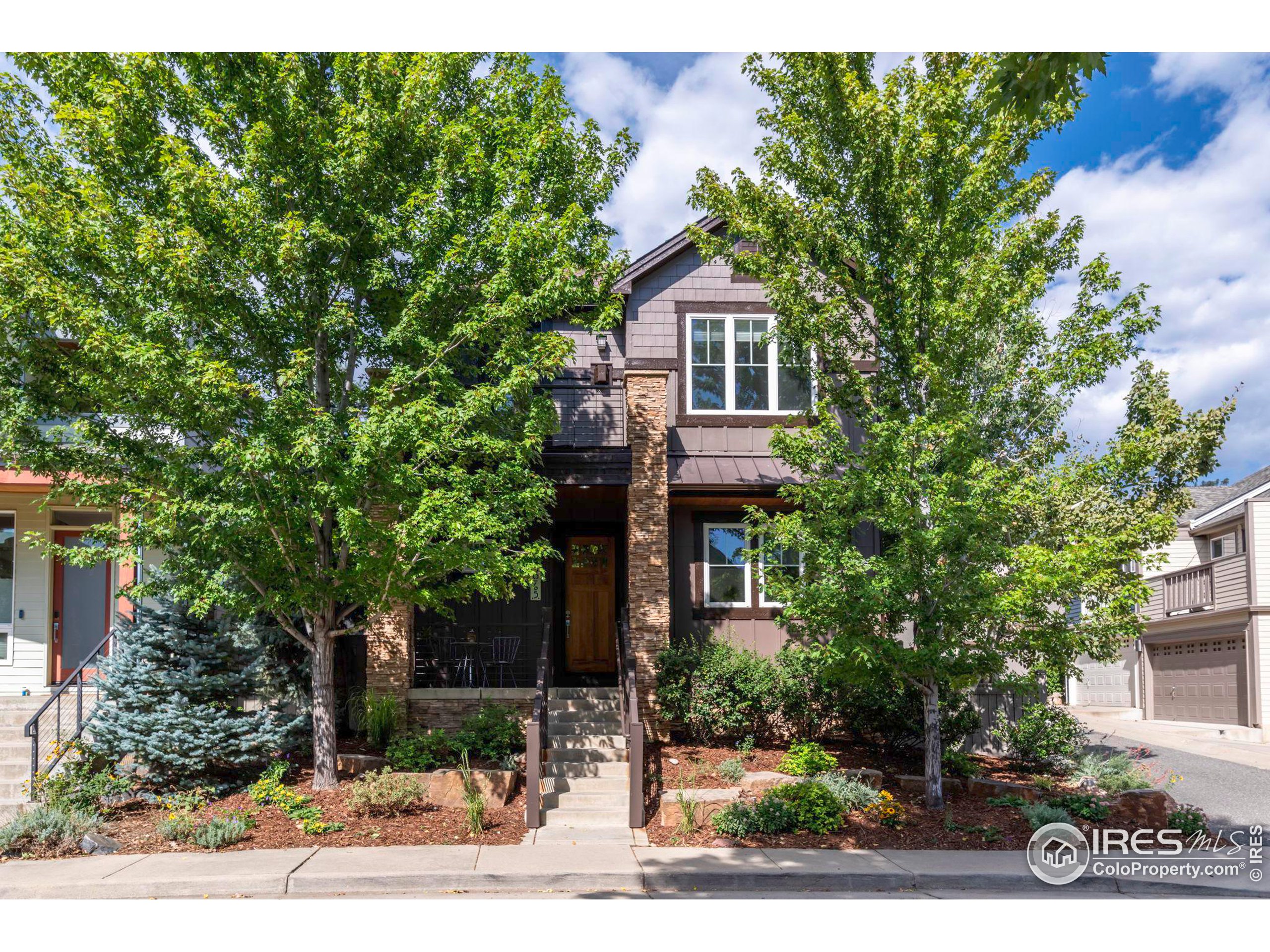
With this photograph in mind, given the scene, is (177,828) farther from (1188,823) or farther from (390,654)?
(1188,823)

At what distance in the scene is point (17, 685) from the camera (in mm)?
13281

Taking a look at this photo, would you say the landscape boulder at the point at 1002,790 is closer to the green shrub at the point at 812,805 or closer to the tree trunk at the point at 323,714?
the green shrub at the point at 812,805

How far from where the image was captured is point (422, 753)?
1157 centimetres

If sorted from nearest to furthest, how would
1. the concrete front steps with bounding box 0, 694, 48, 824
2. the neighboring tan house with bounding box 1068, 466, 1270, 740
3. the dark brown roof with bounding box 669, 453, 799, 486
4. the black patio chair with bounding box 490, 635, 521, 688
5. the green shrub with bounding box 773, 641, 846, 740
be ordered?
1. the concrete front steps with bounding box 0, 694, 48, 824
2. the green shrub with bounding box 773, 641, 846, 740
3. the dark brown roof with bounding box 669, 453, 799, 486
4. the black patio chair with bounding box 490, 635, 521, 688
5. the neighboring tan house with bounding box 1068, 466, 1270, 740

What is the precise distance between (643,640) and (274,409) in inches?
251

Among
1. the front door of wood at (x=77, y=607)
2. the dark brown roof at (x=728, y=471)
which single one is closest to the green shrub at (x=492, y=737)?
the dark brown roof at (x=728, y=471)

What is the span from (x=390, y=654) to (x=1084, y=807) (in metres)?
9.21

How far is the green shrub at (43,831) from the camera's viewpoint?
905 centimetres

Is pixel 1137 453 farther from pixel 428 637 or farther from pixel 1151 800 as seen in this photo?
pixel 428 637

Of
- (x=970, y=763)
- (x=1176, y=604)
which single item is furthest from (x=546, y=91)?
(x=1176, y=604)

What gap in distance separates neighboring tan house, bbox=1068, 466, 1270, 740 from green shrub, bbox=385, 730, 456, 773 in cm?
1518

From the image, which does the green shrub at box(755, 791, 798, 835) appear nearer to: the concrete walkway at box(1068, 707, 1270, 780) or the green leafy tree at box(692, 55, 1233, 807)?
the green leafy tree at box(692, 55, 1233, 807)

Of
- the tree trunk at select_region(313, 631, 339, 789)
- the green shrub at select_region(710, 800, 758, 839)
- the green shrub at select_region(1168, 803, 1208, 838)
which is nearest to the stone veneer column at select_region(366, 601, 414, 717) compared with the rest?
the tree trunk at select_region(313, 631, 339, 789)

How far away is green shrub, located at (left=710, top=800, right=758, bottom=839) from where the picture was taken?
9.86 metres
